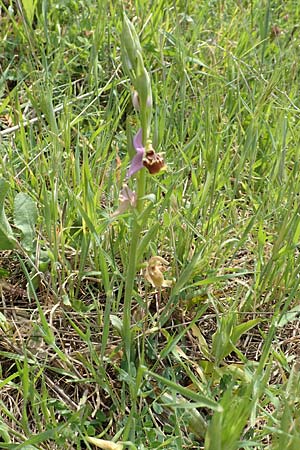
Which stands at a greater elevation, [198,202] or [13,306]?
[198,202]

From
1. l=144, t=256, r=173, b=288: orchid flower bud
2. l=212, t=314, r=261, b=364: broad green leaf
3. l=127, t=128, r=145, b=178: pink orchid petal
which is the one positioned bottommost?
l=212, t=314, r=261, b=364: broad green leaf

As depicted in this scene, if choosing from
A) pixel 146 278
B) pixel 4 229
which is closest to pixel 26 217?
pixel 4 229

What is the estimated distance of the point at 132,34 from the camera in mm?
972

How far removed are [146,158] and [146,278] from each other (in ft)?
1.05

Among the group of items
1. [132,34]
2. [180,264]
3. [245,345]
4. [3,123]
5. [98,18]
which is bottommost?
[245,345]

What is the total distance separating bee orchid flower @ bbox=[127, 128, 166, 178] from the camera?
3.24 ft

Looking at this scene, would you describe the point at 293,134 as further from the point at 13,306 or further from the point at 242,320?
the point at 13,306

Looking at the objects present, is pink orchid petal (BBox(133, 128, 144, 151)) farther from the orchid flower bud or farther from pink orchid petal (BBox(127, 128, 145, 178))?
the orchid flower bud

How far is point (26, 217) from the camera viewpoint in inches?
55.3

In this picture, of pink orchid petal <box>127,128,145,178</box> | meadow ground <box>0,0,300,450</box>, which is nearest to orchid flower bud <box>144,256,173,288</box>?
meadow ground <box>0,0,300,450</box>

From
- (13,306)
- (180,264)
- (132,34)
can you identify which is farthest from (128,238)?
(132,34)

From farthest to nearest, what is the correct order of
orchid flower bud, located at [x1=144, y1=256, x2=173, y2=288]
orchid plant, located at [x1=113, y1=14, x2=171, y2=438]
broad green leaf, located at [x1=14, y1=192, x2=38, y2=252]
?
broad green leaf, located at [x1=14, y1=192, x2=38, y2=252] < orchid flower bud, located at [x1=144, y1=256, x2=173, y2=288] < orchid plant, located at [x1=113, y1=14, x2=171, y2=438]

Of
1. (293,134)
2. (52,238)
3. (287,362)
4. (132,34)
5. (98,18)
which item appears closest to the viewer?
(132,34)

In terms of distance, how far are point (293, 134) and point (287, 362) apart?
1.96 ft
